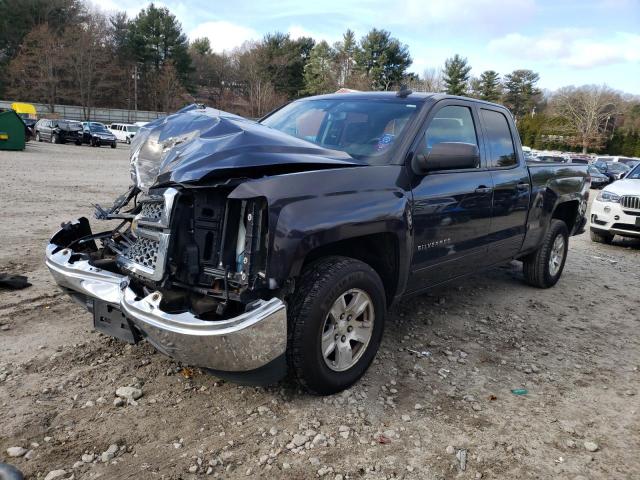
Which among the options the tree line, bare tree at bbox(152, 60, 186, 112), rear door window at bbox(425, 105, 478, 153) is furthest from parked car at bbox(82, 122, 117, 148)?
rear door window at bbox(425, 105, 478, 153)

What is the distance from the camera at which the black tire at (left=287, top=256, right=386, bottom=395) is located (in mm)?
2830

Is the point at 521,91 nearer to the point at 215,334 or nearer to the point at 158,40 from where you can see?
the point at 158,40

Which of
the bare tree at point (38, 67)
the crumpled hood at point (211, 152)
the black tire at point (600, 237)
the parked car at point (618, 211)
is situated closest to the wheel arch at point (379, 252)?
the crumpled hood at point (211, 152)

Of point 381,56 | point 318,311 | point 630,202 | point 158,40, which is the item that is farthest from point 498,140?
point 158,40

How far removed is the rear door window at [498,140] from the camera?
15.0 ft

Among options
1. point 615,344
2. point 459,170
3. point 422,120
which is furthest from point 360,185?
point 615,344

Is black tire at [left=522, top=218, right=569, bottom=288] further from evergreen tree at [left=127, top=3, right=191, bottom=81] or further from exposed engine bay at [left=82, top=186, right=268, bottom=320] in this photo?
evergreen tree at [left=127, top=3, right=191, bottom=81]

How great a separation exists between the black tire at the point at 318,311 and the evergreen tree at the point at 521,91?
79.0 meters

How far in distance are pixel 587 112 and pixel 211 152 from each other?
203 feet

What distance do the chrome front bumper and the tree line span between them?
47807 millimetres

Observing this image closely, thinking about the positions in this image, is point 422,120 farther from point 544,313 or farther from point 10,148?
point 10,148

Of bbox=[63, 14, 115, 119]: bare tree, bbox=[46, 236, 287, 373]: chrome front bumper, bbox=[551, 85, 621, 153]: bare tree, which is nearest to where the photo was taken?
bbox=[46, 236, 287, 373]: chrome front bumper

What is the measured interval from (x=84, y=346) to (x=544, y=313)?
4.17 meters

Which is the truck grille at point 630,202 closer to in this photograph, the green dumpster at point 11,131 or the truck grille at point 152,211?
the truck grille at point 152,211
